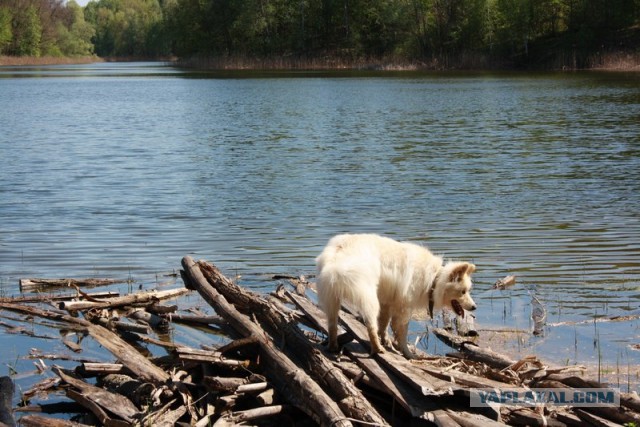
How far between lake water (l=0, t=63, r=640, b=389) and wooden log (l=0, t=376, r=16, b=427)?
4.43 ft

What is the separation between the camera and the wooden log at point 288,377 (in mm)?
5961

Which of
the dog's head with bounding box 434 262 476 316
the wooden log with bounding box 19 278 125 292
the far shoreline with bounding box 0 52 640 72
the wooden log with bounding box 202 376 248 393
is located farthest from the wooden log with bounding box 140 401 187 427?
the far shoreline with bounding box 0 52 640 72

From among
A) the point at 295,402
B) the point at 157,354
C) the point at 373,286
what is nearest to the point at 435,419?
the point at 295,402

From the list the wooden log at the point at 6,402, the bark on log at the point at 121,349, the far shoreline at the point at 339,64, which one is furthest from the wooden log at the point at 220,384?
the far shoreline at the point at 339,64

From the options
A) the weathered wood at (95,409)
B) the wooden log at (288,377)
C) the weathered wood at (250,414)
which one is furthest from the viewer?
the weathered wood at (95,409)

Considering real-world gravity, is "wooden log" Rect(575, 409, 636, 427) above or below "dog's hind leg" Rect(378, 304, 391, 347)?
below

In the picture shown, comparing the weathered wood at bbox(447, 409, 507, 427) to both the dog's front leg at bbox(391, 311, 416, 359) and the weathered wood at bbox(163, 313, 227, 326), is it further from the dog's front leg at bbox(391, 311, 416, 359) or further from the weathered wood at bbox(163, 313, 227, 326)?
the weathered wood at bbox(163, 313, 227, 326)

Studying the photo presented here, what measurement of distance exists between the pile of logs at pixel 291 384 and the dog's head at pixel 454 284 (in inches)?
18.6

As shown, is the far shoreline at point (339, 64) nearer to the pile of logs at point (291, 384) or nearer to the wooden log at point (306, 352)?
the wooden log at point (306, 352)

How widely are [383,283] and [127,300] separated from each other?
376 cm

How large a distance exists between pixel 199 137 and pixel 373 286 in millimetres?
28182

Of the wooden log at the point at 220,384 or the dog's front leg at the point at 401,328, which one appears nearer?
the wooden log at the point at 220,384

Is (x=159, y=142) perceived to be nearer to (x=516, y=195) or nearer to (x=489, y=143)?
(x=489, y=143)

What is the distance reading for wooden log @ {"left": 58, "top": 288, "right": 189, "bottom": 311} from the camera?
30.7 ft
